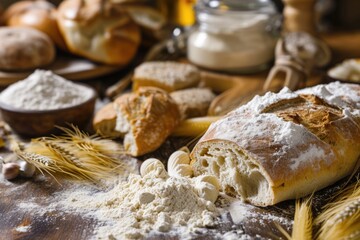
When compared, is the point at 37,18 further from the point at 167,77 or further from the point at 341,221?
the point at 341,221

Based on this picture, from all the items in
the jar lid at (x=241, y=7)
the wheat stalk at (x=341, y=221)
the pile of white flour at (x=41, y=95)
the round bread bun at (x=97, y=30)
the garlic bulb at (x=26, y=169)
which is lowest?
the garlic bulb at (x=26, y=169)

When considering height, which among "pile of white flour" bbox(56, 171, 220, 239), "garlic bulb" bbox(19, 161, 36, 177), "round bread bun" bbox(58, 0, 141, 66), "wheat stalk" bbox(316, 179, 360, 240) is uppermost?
"round bread bun" bbox(58, 0, 141, 66)

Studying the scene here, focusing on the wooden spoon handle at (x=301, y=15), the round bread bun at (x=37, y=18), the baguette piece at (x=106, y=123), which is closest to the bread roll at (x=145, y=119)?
the baguette piece at (x=106, y=123)

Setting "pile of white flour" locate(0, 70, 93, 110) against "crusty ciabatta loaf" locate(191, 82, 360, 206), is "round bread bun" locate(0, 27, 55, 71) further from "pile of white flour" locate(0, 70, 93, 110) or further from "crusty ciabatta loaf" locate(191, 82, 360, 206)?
"crusty ciabatta loaf" locate(191, 82, 360, 206)

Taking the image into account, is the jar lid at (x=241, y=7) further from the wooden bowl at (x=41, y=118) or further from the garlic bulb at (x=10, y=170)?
the garlic bulb at (x=10, y=170)

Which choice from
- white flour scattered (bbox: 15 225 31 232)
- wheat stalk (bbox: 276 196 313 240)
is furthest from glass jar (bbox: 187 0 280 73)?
white flour scattered (bbox: 15 225 31 232)
